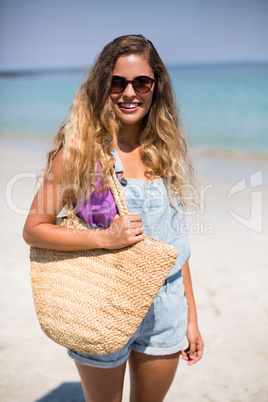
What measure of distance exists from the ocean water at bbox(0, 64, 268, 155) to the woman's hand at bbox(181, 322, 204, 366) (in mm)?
7625

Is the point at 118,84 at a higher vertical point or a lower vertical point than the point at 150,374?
higher

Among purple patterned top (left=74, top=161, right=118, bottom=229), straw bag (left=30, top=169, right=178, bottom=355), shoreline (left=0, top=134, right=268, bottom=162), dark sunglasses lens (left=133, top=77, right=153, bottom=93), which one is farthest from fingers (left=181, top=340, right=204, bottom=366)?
shoreline (left=0, top=134, right=268, bottom=162)

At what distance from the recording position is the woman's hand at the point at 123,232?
1438mm

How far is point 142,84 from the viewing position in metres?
1.75

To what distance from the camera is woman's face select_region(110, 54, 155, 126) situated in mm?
1722

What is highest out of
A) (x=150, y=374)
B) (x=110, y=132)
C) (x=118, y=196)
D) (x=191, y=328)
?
(x=110, y=132)

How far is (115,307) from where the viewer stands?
1433 millimetres

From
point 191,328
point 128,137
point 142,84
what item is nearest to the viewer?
point 142,84

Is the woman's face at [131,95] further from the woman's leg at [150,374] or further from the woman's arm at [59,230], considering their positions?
the woman's leg at [150,374]

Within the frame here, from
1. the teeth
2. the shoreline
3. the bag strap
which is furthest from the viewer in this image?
the shoreline

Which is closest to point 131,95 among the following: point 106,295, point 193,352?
point 106,295

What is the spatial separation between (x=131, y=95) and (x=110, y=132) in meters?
0.19

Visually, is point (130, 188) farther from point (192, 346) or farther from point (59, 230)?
point (192, 346)

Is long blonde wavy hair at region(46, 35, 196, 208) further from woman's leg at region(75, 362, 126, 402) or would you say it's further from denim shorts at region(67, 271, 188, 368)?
woman's leg at region(75, 362, 126, 402)
